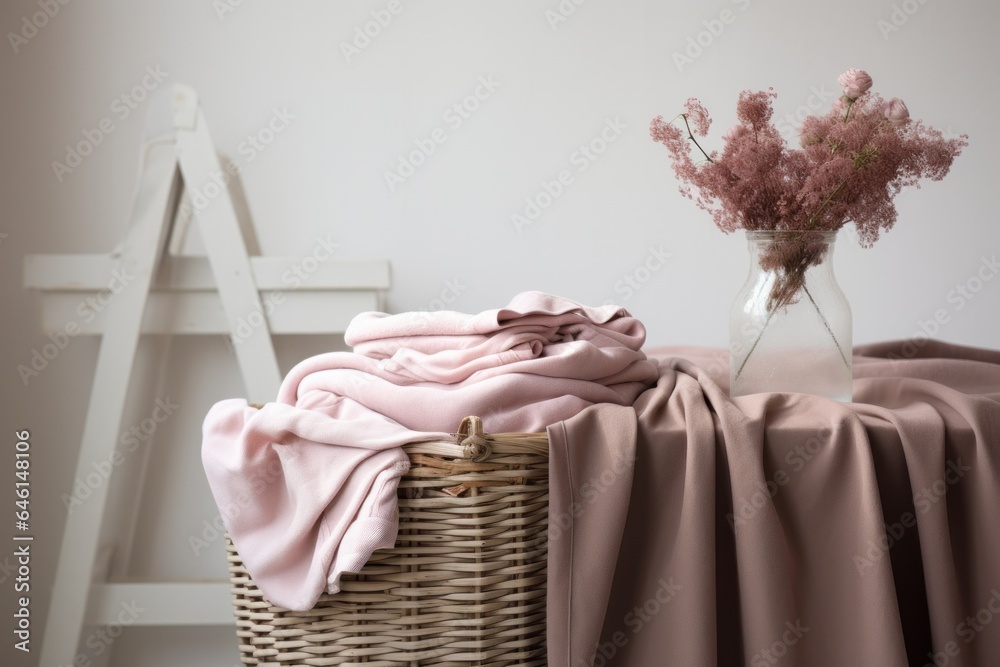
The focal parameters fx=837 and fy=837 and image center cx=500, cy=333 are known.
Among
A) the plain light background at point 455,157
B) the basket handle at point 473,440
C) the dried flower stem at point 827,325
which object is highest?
the plain light background at point 455,157

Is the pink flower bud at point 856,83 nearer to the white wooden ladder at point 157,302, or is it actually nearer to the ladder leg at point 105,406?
the white wooden ladder at point 157,302

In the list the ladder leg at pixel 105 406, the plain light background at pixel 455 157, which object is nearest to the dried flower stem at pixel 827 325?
the plain light background at pixel 455 157

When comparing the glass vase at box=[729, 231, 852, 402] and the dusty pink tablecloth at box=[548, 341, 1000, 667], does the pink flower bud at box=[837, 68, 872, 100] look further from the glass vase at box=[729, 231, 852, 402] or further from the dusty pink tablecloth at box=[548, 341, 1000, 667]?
the dusty pink tablecloth at box=[548, 341, 1000, 667]

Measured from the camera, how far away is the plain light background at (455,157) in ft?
5.75

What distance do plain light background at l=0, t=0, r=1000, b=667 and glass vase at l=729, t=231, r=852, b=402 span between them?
0.83 m

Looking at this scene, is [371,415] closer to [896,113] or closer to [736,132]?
[736,132]

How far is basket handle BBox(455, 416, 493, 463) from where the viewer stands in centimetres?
82

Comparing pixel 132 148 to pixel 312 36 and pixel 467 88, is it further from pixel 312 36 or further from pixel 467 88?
pixel 467 88

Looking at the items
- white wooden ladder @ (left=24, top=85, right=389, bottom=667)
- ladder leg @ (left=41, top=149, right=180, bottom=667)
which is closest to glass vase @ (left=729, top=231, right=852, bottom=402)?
white wooden ladder @ (left=24, top=85, right=389, bottom=667)

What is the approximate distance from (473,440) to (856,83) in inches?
24.0

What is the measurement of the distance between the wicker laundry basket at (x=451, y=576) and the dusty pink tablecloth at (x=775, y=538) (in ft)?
0.16

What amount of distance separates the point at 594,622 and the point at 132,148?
146 centimetres

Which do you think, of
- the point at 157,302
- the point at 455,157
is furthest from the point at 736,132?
the point at 157,302

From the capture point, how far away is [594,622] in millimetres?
823
